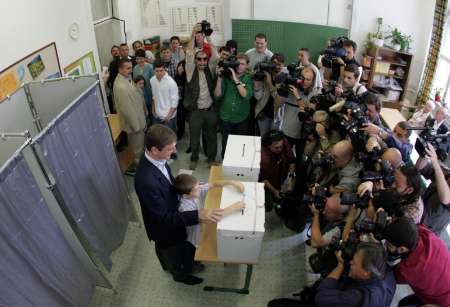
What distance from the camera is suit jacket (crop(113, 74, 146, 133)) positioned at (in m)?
3.48

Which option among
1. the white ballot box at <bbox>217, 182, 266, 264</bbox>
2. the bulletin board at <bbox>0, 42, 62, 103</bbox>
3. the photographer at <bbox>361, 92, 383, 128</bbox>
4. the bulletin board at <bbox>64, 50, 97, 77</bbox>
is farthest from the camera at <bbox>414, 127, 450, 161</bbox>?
the bulletin board at <bbox>64, 50, 97, 77</bbox>

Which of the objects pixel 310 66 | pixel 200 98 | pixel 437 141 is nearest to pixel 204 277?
pixel 200 98

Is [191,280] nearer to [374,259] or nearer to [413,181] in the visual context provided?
[374,259]

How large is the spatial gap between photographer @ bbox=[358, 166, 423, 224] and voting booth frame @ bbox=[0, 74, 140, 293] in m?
2.02

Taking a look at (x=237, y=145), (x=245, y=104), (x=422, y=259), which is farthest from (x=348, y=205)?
(x=245, y=104)

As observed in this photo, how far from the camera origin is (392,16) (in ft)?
18.0

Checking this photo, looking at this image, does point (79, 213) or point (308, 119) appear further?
point (308, 119)

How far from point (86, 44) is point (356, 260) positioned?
3610mm

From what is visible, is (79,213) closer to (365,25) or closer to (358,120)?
(358,120)

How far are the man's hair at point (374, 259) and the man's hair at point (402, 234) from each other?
11 cm

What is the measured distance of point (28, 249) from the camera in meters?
1.78

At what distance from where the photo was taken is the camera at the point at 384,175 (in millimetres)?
2221

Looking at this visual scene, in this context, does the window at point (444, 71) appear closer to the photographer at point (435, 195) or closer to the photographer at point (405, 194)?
the photographer at point (435, 195)

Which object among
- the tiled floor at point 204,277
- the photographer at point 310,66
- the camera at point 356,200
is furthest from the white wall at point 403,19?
the camera at point 356,200
